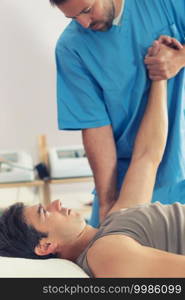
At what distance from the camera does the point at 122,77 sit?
6.06ft

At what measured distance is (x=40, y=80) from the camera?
374cm

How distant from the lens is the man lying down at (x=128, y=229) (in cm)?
137

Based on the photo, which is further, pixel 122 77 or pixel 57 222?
pixel 122 77

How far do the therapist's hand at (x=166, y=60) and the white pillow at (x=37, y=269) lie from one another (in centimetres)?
63

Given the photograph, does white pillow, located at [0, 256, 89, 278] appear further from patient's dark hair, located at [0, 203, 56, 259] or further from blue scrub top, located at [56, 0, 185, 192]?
blue scrub top, located at [56, 0, 185, 192]

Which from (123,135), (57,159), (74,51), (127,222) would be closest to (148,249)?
(127,222)

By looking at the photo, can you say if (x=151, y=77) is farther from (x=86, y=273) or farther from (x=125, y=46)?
(x=86, y=273)

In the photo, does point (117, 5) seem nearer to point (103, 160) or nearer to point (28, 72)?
point (103, 160)

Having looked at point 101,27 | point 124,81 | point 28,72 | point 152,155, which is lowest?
point 28,72

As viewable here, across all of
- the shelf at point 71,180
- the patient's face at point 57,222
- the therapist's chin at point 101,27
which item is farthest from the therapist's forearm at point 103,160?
the shelf at point 71,180

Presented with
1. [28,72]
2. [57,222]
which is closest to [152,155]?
[57,222]

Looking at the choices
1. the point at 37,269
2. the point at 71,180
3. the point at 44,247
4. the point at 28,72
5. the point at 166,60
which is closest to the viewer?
the point at 37,269

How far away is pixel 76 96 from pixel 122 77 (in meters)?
0.15

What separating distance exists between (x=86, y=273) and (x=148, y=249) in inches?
7.3
